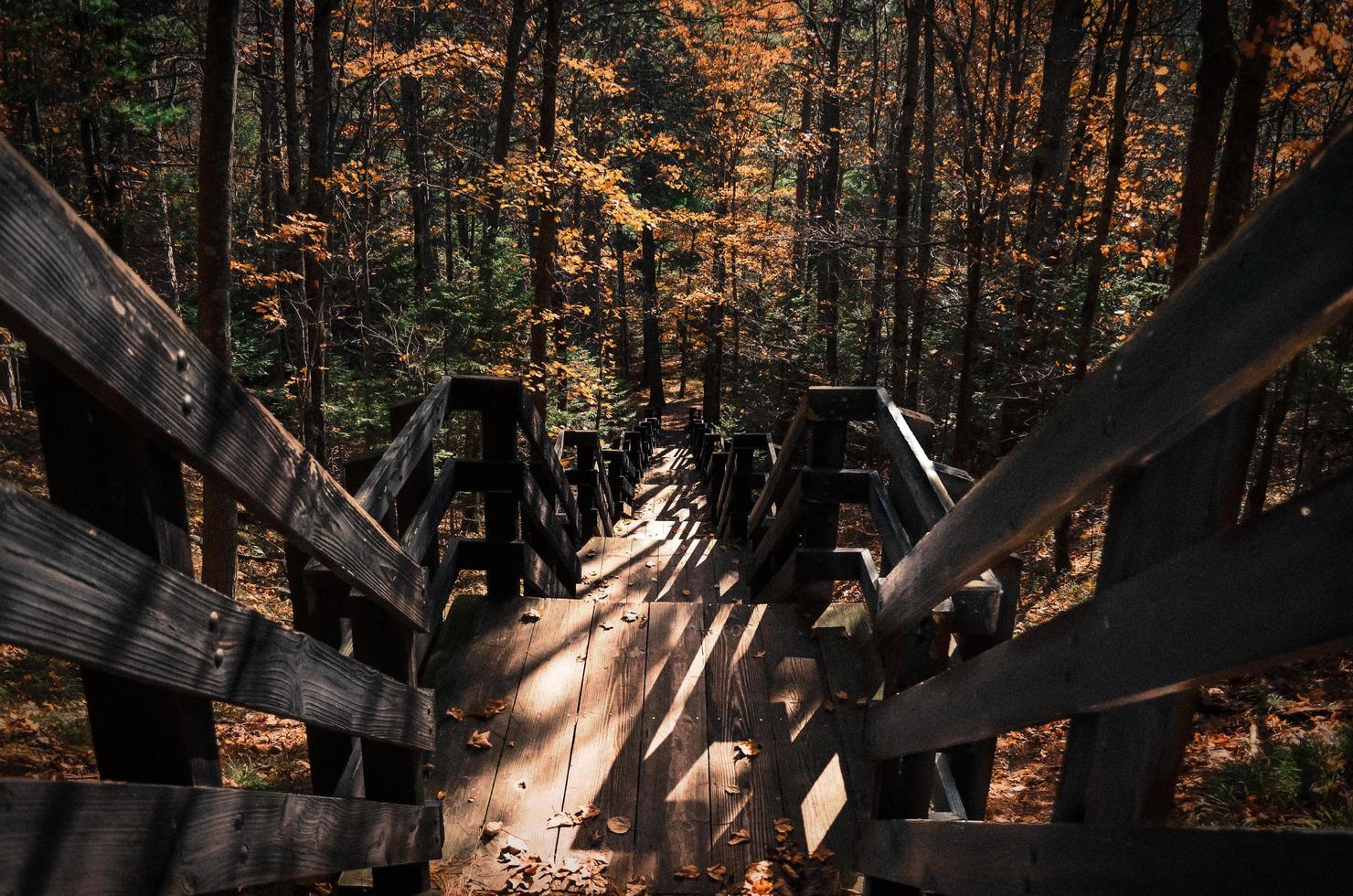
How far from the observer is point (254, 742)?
18.6 feet

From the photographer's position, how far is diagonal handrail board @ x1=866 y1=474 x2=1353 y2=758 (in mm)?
1002

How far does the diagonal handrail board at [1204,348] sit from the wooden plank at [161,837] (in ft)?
5.57

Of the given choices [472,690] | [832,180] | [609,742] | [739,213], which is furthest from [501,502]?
[739,213]

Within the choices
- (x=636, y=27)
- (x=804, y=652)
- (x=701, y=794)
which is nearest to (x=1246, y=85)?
(x=804, y=652)

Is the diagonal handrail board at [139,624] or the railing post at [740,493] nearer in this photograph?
the diagonal handrail board at [139,624]

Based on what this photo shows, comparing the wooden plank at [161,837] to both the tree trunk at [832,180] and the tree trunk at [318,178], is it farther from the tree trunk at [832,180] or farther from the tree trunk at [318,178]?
the tree trunk at [832,180]

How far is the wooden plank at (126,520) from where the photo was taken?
1437mm

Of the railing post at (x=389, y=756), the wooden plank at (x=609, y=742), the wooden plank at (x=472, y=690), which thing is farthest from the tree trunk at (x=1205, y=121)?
the railing post at (x=389, y=756)

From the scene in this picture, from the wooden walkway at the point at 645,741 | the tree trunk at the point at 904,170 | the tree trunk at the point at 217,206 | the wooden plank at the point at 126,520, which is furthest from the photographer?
the tree trunk at the point at 904,170

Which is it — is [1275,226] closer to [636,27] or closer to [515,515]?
[515,515]

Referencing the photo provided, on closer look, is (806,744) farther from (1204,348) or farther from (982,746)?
(1204,348)

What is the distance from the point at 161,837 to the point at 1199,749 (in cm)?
653

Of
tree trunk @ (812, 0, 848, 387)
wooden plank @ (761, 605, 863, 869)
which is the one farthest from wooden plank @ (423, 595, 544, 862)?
tree trunk @ (812, 0, 848, 387)

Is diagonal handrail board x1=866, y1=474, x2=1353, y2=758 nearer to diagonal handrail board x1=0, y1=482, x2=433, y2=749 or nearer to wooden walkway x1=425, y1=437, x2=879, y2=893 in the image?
diagonal handrail board x1=0, y1=482, x2=433, y2=749
